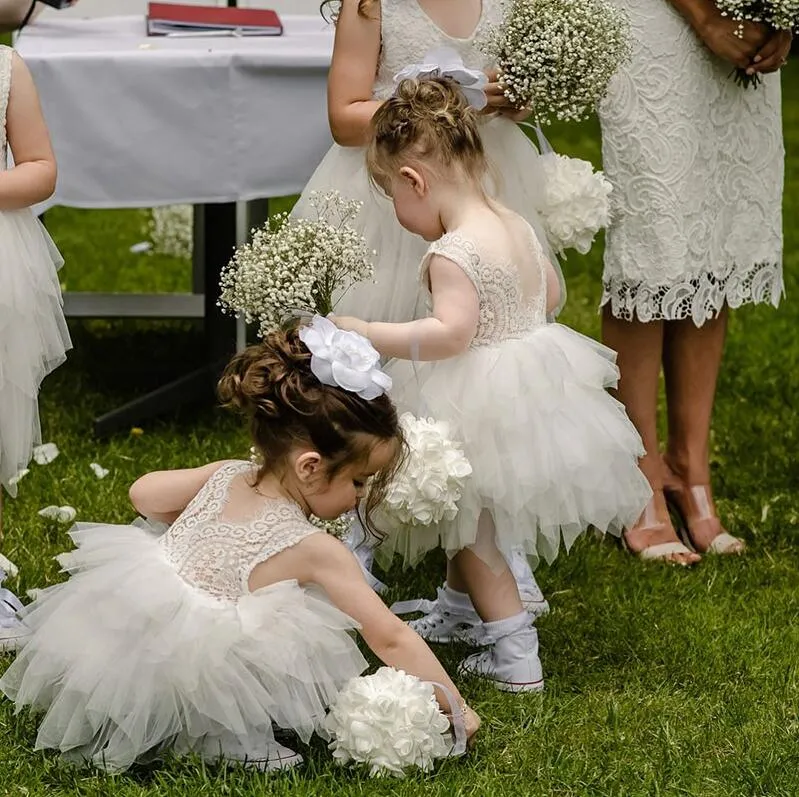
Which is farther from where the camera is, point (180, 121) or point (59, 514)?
point (180, 121)

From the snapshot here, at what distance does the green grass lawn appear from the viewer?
3.00 m

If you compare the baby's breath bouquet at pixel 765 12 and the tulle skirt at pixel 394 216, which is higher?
the baby's breath bouquet at pixel 765 12

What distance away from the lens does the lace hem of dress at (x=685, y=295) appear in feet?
14.3

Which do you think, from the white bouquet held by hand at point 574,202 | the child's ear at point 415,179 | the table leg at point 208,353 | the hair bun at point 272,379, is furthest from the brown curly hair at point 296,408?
the table leg at point 208,353

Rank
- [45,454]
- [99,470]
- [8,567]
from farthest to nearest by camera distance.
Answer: [45,454] < [99,470] < [8,567]

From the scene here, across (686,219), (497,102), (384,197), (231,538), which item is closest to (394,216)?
(384,197)

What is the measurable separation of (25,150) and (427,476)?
1.24 m

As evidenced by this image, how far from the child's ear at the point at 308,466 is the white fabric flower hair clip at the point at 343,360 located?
15 cm

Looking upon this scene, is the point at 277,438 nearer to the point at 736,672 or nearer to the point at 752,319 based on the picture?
the point at 736,672

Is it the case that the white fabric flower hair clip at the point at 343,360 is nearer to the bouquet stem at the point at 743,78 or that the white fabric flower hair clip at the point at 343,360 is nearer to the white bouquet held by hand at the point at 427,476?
the white bouquet held by hand at the point at 427,476

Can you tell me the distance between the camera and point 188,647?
2.88 meters

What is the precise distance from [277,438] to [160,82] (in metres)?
1.99

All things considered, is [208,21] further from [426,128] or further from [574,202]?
[426,128]

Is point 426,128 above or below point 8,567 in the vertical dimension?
above
